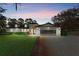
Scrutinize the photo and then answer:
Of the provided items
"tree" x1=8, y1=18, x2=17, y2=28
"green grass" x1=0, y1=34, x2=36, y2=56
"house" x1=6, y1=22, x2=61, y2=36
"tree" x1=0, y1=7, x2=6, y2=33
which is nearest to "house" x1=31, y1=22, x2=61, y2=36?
"house" x1=6, y1=22, x2=61, y2=36

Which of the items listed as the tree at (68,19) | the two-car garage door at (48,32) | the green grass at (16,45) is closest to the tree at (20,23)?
the green grass at (16,45)

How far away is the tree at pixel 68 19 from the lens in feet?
40.7

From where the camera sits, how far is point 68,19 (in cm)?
1244

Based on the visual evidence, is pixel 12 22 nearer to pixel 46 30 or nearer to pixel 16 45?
pixel 16 45

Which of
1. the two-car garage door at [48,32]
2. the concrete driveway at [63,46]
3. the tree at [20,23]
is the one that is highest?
the tree at [20,23]

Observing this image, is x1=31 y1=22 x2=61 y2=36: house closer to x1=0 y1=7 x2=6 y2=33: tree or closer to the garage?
the garage

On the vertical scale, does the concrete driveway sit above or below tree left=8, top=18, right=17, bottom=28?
below

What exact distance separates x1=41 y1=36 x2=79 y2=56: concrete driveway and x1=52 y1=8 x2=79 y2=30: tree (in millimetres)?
139

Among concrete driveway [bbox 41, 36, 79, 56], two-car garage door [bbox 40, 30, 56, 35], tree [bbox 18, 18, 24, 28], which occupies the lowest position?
concrete driveway [bbox 41, 36, 79, 56]

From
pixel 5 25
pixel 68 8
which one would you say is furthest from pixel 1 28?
pixel 68 8

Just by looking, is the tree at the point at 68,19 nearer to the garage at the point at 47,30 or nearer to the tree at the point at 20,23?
the garage at the point at 47,30

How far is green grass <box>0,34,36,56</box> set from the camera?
1239cm

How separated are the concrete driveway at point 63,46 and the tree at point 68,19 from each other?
139mm

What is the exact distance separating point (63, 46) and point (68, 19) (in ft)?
1.12
